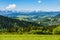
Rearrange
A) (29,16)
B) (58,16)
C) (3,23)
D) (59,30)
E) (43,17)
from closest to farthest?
(59,30) → (3,23) → (58,16) → (43,17) → (29,16)

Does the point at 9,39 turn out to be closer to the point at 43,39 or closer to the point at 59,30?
the point at 43,39

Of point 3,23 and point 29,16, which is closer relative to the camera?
point 3,23

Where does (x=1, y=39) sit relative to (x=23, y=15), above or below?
below

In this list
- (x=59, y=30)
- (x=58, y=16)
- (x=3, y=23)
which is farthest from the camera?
(x=58, y=16)

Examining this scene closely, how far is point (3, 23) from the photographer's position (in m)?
41.1

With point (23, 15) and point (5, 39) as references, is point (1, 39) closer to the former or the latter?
point (5, 39)

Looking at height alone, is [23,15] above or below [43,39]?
above

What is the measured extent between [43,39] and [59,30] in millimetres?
7583

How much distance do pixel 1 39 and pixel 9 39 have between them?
0.75 m

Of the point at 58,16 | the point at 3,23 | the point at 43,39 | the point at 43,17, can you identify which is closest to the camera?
the point at 43,39

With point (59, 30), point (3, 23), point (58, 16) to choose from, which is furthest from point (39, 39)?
point (58, 16)

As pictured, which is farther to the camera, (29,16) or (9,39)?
(29,16)

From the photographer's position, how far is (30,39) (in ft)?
47.4

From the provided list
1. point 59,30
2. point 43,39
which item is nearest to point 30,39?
point 43,39
